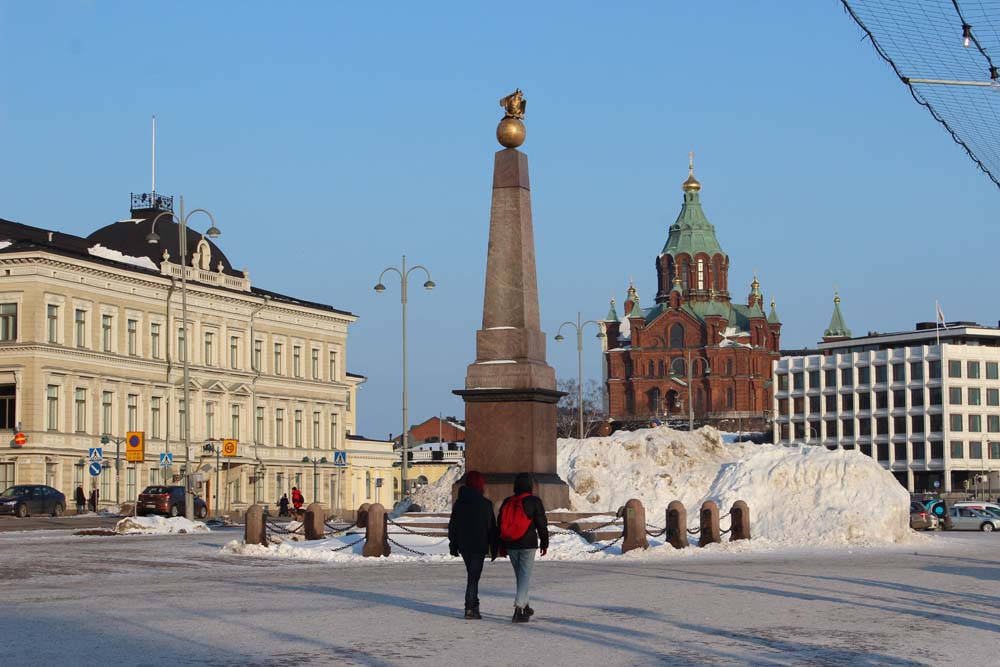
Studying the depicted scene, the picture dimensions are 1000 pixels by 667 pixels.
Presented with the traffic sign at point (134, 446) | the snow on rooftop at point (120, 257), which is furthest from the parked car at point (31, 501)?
the snow on rooftop at point (120, 257)

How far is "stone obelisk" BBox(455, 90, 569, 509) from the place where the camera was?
30391mm

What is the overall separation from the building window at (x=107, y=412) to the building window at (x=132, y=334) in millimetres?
3010

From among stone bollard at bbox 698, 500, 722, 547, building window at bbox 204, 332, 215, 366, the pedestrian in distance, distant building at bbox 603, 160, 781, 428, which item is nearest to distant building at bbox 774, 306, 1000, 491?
distant building at bbox 603, 160, 781, 428

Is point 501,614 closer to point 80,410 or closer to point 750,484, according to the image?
point 750,484

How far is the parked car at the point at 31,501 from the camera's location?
60562 millimetres

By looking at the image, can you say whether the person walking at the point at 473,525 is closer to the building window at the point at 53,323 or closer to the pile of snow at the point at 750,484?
the pile of snow at the point at 750,484

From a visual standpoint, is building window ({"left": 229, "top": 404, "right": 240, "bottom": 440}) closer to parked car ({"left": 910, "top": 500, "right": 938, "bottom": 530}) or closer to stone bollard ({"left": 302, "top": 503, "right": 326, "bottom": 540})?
parked car ({"left": 910, "top": 500, "right": 938, "bottom": 530})

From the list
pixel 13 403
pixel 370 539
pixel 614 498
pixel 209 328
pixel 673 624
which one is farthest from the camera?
pixel 209 328

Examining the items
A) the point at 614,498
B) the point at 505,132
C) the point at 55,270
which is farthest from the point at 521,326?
the point at 55,270

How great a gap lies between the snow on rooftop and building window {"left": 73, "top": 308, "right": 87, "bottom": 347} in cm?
458

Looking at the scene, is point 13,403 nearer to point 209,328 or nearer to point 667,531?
point 209,328

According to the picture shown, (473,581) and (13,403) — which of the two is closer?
(473,581)

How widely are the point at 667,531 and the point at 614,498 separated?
998 centimetres

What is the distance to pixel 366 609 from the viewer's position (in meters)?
18.2
